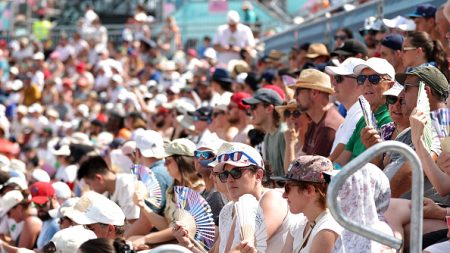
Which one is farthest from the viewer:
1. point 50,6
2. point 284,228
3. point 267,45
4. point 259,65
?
point 50,6

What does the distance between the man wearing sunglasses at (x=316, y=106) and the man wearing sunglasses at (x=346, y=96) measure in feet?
1.55

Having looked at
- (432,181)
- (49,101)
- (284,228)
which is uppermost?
(432,181)

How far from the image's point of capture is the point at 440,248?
559 centimetres

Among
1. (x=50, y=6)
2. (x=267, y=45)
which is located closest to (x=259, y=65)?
(x=267, y=45)

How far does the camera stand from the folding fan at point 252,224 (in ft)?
21.4

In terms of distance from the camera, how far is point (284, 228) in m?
6.84

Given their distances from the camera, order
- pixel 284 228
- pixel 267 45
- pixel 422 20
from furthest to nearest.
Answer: pixel 267 45 < pixel 422 20 < pixel 284 228

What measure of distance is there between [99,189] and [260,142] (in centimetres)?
173

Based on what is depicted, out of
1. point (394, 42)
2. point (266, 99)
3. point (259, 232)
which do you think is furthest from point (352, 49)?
point (259, 232)

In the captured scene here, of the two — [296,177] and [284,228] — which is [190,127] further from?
[296,177]

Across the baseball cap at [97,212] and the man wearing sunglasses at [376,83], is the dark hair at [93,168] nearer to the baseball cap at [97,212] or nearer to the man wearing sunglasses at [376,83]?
the baseball cap at [97,212]

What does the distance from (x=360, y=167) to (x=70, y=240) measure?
305 centimetres

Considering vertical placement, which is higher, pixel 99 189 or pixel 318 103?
pixel 318 103

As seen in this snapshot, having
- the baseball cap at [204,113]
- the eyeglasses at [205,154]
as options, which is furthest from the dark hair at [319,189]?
the baseball cap at [204,113]
